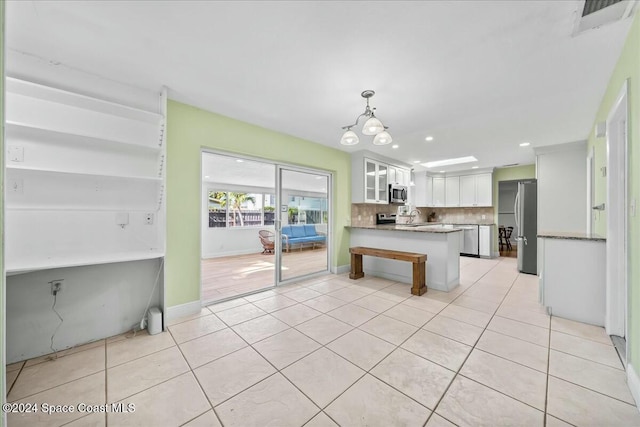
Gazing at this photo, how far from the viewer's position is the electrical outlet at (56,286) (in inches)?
83.7

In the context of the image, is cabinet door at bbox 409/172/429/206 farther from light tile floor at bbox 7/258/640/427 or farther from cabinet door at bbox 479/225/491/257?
light tile floor at bbox 7/258/640/427

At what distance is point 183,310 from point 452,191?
7.35 meters

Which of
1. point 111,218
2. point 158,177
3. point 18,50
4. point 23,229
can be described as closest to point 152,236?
point 111,218

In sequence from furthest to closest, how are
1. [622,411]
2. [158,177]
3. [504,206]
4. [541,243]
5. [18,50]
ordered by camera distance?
[504,206] → [541,243] → [158,177] → [18,50] → [622,411]

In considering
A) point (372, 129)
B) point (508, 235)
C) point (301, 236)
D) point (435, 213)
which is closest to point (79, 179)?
point (372, 129)

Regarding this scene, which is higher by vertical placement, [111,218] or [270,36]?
[270,36]

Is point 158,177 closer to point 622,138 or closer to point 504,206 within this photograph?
point 622,138

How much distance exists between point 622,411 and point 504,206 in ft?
28.8

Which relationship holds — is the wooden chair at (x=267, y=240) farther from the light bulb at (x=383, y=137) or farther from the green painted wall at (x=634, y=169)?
the green painted wall at (x=634, y=169)

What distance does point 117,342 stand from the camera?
90.0 inches

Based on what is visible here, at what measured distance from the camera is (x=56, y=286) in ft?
7.02

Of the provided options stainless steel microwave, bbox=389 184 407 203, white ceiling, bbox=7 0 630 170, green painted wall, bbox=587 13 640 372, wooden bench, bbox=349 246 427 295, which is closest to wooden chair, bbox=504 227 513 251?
stainless steel microwave, bbox=389 184 407 203

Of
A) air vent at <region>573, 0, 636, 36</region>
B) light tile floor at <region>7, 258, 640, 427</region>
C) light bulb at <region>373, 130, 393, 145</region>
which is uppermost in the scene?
air vent at <region>573, 0, 636, 36</region>

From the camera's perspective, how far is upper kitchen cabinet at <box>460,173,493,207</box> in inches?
262
